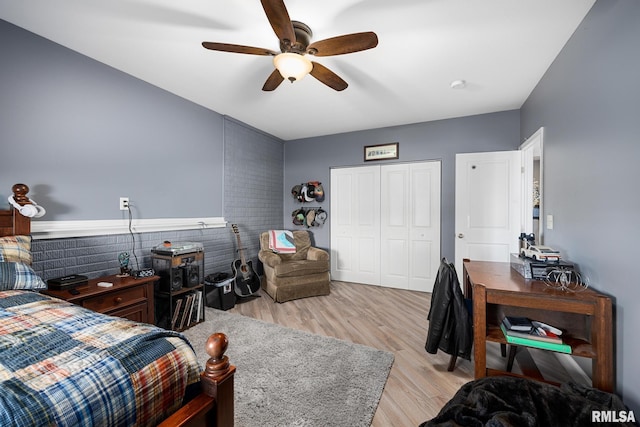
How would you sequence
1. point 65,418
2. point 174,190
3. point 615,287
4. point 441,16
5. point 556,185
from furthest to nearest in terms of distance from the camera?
point 174,190 < point 556,185 < point 441,16 < point 615,287 < point 65,418

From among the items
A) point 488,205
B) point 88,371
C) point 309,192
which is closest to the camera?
point 88,371

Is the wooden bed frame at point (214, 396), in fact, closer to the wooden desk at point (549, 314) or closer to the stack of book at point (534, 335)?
the wooden desk at point (549, 314)

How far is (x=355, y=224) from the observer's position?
447 centimetres

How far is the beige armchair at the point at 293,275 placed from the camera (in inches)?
137

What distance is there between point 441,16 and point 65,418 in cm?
262

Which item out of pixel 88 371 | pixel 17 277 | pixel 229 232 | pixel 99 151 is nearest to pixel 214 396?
pixel 88 371

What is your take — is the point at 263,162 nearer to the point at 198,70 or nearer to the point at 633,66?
the point at 198,70

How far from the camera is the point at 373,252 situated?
4.34m

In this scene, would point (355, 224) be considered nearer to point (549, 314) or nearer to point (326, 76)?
point (326, 76)

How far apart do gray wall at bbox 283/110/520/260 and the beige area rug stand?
234cm

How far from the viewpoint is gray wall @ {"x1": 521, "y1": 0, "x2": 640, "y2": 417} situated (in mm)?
1342

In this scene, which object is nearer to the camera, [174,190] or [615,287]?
[615,287]

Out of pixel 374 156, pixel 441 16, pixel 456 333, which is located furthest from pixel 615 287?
pixel 374 156

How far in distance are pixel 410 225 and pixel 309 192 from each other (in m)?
1.76
